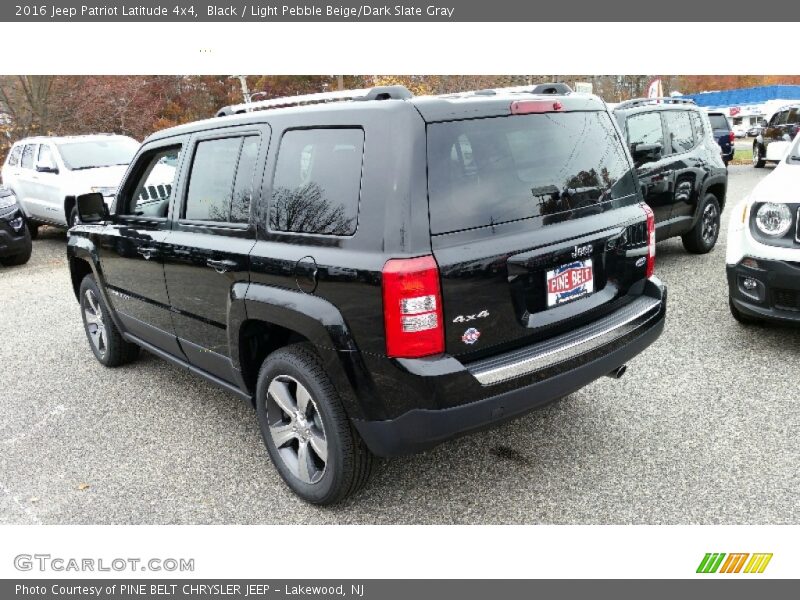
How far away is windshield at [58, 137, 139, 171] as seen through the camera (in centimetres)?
1095

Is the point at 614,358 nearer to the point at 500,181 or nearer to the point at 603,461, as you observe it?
the point at 603,461

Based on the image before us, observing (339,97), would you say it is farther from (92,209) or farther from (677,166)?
(677,166)

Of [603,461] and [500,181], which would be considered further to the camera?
[603,461]

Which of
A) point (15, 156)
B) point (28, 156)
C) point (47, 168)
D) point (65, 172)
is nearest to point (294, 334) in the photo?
point (65, 172)

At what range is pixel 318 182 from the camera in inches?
111

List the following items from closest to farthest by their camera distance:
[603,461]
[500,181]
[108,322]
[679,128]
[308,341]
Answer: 1. [500,181]
2. [308,341]
3. [603,461]
4. [108,322]
5. [679,128]

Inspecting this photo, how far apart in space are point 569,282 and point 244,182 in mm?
1681

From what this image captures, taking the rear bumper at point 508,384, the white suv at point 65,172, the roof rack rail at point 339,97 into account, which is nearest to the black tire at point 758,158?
the white suv at point 65,172

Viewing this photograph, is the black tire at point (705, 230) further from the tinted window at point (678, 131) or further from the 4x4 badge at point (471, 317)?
the 4x4 badge at point (471, 317)

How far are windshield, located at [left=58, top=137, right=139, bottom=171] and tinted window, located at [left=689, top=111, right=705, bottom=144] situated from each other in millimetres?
8637

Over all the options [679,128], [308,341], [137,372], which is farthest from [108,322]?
[679,128]

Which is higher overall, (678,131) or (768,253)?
(678,131)

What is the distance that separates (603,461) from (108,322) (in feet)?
12.5

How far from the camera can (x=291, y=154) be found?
9.80ft
